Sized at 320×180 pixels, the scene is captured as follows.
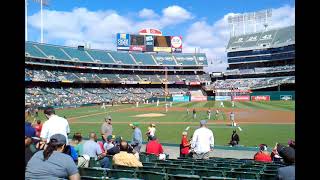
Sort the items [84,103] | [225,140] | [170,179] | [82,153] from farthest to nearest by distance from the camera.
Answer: [84,103], [225,140], [82,153], [170,179]

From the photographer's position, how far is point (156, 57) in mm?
114375

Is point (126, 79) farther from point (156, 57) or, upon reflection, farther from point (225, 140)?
point (225, 140)

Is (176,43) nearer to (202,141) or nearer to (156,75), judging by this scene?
(156,75)

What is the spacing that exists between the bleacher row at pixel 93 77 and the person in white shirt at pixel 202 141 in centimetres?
7049

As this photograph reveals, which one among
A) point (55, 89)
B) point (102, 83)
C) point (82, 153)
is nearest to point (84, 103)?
point (55, 89)

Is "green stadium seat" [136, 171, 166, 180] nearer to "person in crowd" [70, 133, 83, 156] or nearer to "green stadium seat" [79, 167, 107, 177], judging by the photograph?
"green stadium seat" [79, 167, 107, 177]

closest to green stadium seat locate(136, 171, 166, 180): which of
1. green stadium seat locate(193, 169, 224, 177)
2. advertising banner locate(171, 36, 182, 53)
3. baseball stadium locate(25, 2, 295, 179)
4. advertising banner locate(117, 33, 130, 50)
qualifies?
green stadium seat locate(193, 169, 224, 177)

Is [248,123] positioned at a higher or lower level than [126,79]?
lower

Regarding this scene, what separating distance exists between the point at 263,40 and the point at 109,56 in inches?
1814

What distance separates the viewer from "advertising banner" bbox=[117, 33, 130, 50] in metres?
111

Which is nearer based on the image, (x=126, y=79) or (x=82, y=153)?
(x=82, y=153)
